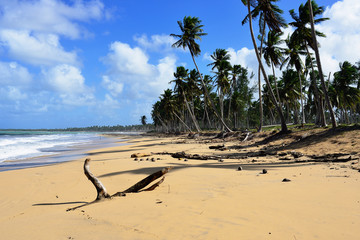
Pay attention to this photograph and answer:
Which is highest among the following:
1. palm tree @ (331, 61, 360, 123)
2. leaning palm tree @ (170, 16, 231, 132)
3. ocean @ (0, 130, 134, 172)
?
leaning palm tree @ (170, 16, 231, 132)

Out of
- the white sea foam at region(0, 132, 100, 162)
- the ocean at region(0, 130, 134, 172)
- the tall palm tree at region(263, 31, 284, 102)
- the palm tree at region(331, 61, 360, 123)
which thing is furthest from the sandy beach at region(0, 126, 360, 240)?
the palm tree at region(331, 61, 360, 123)

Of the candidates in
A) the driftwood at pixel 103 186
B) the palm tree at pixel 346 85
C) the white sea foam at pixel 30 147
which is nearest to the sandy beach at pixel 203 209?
the driftwood at pixel 103 186

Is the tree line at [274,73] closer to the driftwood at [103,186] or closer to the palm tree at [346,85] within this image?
the palm tree at [346,85]

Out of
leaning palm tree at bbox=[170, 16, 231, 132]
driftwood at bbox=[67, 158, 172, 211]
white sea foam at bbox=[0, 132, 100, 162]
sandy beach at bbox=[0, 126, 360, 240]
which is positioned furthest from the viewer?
leaning palm tree at bbox=[170, 16, 231, 132]

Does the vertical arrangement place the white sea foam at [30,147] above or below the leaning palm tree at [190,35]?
below

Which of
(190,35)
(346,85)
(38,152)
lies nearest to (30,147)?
(38,152)

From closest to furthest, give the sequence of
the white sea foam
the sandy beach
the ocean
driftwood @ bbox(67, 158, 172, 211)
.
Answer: the sandy beach
driftwood @ bbox(67, 158, 172, 211)
the ocean
the white sea foam

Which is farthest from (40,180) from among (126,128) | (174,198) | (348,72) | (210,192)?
(126,128)

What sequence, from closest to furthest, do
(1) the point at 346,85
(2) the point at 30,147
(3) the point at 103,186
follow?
(3) the point at 103,186 → (2) the point at 30,147 → (1) the point at 346,85

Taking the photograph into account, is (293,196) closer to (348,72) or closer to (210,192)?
(210,192)

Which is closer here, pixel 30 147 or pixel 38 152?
pixel 38 152

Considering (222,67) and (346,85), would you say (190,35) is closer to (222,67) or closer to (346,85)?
(222,67)

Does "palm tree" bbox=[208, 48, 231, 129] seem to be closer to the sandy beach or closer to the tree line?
the tree line

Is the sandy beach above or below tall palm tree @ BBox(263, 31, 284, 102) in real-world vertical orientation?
below
